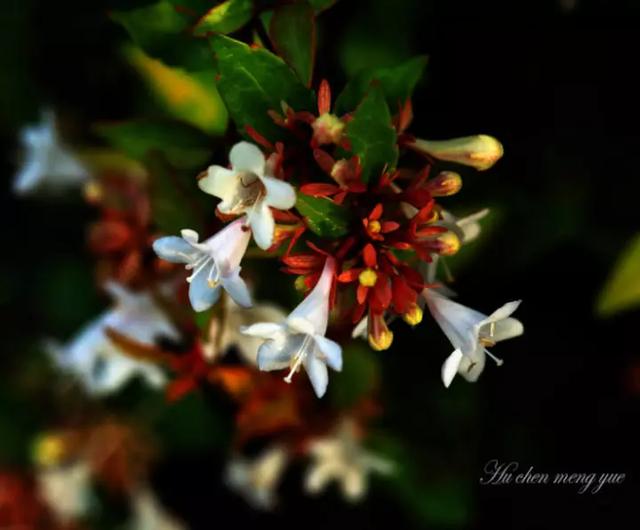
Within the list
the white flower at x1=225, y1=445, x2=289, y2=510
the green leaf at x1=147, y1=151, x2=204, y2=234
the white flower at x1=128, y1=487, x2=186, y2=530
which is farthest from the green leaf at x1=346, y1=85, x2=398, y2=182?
the white flower at x1=128, y1=487, x2=186, y2=530

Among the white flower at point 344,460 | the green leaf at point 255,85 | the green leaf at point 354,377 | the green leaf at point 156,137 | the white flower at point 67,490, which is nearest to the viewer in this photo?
the green leaf at point 255,85

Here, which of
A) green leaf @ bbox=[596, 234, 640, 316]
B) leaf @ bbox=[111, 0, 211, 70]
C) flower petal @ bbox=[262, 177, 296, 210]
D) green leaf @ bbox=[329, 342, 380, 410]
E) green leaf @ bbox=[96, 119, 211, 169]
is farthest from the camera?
green leaf @ bbox=[329, 342, 380, 410]

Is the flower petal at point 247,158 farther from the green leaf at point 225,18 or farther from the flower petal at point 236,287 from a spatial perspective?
the green leaf at point 225,18

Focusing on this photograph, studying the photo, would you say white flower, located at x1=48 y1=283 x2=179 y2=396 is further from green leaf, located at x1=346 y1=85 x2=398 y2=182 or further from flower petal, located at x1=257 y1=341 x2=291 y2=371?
green leaf, located at x1=346 y1=85 x2=398 y2=182

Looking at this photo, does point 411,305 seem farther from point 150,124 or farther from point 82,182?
point 82,182

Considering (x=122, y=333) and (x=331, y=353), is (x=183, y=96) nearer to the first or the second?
(x=122, y=333)

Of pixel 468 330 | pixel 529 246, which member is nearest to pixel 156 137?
pixel 468 330

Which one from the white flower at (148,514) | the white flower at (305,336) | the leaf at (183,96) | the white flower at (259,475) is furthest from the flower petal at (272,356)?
the white flower at (148,514)
